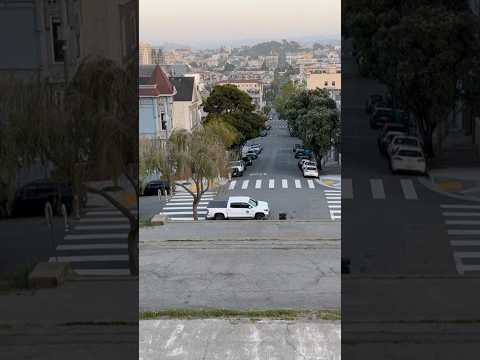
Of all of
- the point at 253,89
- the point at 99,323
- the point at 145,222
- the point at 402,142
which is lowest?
the point at 99,323

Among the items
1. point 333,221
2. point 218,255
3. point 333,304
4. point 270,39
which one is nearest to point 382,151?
point 270,39

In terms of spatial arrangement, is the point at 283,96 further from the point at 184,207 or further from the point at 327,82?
the point at 184,207

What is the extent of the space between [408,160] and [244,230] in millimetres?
1940

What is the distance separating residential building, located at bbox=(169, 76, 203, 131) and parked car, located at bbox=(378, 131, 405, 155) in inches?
52.6

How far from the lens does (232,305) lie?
5.43 metres

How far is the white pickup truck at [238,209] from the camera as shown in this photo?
15.9 ft

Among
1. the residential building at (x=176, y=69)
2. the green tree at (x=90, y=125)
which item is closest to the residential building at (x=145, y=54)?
the residential building at (x=176, y=69)

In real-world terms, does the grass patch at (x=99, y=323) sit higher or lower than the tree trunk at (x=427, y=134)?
lower

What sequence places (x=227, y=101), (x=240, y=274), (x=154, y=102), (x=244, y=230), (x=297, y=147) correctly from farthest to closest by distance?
(x=240, y=274)
(x=244, y=230)
(x=227, y=101)
(x=297, y=147)
(x=154, y=102)

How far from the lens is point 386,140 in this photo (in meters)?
3.50

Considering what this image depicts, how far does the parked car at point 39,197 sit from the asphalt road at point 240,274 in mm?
1953

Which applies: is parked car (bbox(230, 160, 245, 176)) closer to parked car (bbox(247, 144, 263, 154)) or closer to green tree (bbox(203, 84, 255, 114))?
parked car (bbox(247, 144, 263, 154))

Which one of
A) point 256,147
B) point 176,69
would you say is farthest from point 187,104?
point 256,147

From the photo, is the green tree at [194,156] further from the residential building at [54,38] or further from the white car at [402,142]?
the white car at [402,142]
